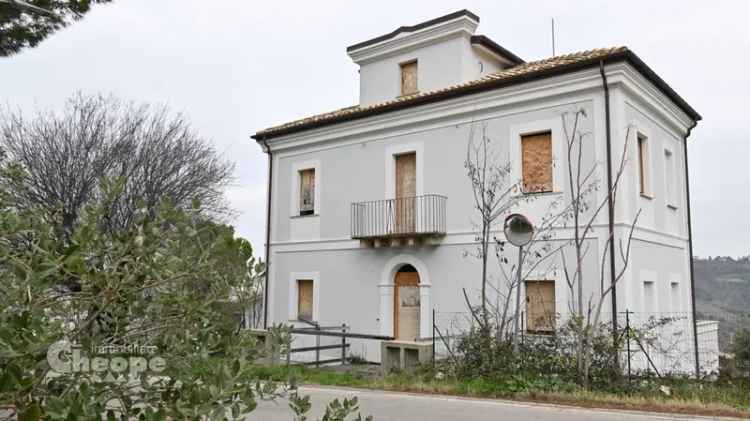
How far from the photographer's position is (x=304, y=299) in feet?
56.2

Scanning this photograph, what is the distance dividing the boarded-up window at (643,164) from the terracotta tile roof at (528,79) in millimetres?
1252

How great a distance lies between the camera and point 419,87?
53.7 ft

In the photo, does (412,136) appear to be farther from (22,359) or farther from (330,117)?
(22,359)

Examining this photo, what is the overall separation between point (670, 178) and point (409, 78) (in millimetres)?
7149

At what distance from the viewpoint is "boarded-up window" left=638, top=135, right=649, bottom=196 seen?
13.2m

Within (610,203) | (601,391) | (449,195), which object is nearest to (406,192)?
(449,195)

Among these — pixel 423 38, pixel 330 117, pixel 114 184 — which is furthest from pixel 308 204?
pixel 114 184

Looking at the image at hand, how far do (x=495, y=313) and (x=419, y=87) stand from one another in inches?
269

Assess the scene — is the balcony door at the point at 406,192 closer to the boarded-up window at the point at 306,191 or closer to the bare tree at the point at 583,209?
the boarded-up window at the point at 306,191

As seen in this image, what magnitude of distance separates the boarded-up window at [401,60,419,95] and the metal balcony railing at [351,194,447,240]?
3453mm

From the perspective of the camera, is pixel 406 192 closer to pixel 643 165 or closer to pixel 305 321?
pixel 305 321

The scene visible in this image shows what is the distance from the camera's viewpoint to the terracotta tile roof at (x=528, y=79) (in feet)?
39.3

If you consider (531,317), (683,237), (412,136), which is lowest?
(531,317)

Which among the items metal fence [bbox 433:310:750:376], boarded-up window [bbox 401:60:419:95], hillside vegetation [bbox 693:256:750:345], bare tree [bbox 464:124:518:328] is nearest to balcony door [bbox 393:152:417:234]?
bare tree [bbox 464:124:518:328]
